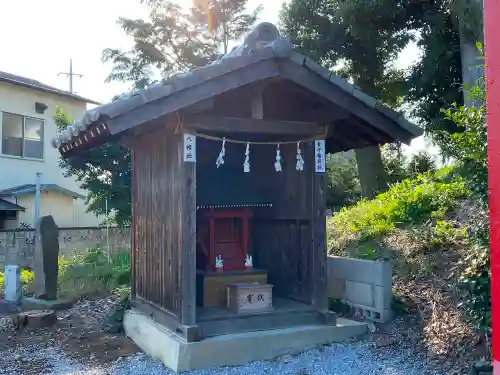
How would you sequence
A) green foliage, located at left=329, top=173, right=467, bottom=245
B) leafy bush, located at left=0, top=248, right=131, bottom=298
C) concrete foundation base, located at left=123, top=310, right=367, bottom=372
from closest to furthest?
concrete foundation base, located at left=123, top=310, right=367, bottom=372 < green foliage, located at left=329, top=173, right=467, bottom=245 < leafy bush, located at left=0, top=248, right=131, bottom=298

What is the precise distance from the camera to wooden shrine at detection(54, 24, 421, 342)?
218 inches

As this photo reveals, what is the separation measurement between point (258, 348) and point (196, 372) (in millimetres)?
807

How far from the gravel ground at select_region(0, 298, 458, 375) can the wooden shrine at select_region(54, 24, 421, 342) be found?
1.73 feet

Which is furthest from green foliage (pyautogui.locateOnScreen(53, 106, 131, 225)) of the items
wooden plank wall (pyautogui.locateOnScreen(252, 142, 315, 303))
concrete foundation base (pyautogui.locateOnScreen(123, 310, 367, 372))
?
concrete foundation base (pyautogui.locateOnScreen(123, 310, 367, 372))

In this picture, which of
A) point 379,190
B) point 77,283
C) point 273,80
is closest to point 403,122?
point 273,80

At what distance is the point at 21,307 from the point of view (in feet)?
30.9

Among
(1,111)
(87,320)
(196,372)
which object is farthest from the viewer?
(1,111)

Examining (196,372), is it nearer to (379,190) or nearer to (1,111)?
(379,190)

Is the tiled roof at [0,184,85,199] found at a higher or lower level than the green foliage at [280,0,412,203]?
Result: lower

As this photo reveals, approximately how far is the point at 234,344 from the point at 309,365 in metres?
0.86

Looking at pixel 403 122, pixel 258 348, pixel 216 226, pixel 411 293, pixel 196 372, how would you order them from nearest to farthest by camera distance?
pixel 196 372 → pixel 258 348 → pixel 403 122 → pixel 411 293 → pixel 216 226

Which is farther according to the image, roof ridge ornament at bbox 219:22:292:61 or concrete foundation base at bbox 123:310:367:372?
roof ridge ornament at bbox 219:22:292:61

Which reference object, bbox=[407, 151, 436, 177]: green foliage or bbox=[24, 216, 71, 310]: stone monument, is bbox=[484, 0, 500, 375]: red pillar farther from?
bbox=[407, 151, 436, 177]: green foliage

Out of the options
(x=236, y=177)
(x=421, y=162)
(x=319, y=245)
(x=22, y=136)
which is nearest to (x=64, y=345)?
(x=236, y=177)
